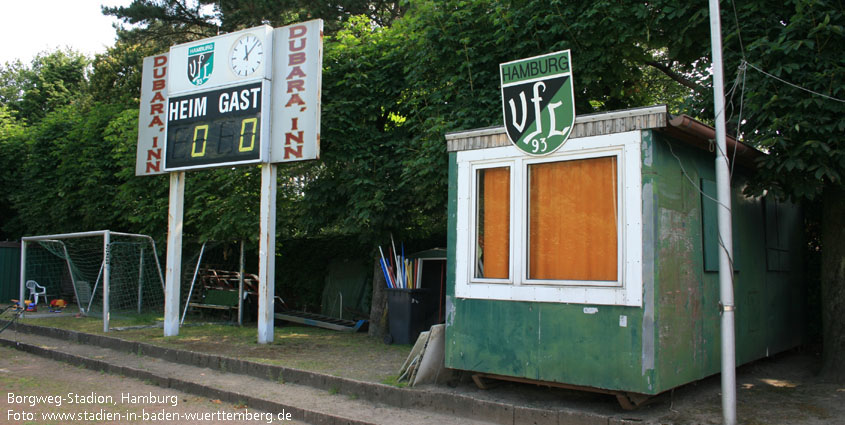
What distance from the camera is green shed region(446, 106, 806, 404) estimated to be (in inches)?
251

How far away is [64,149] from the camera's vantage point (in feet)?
68.8

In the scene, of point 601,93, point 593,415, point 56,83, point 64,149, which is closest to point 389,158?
point 601,93

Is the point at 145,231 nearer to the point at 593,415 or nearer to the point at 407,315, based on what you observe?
the point at 407,315

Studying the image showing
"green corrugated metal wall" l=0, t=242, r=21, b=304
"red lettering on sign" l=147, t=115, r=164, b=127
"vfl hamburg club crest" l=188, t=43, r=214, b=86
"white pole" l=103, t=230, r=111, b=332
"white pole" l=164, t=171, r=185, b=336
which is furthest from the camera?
"green corrugated metal wall" l=0, t=242, r=21, b=304

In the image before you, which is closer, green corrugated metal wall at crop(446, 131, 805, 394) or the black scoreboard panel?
green corrugated metal wall at crop(446, 131, 805, 394)

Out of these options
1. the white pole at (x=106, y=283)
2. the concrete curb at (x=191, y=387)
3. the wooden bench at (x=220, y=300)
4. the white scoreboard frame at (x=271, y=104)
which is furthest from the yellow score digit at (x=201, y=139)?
the wooden bench at (x=220, y=300)

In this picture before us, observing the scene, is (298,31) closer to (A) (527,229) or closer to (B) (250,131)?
(B) (250,131)

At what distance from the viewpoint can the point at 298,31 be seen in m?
11.8

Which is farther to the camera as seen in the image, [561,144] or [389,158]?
[389,158]

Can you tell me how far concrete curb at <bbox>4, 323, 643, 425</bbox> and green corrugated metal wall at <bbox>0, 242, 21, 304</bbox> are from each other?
12430 mm

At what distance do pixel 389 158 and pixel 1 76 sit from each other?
154 feet

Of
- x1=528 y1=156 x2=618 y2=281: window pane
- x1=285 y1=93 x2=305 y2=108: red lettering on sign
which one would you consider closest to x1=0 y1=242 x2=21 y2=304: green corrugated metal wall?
x1=285 y1=93 x2=305 y2=108: red lettering on sign

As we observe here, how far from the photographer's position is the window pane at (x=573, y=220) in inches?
263

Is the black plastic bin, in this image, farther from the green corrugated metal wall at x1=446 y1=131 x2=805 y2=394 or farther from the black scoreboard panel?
the green corrugated metal wall at x1=446 y1=131 x2=805 y2=394
